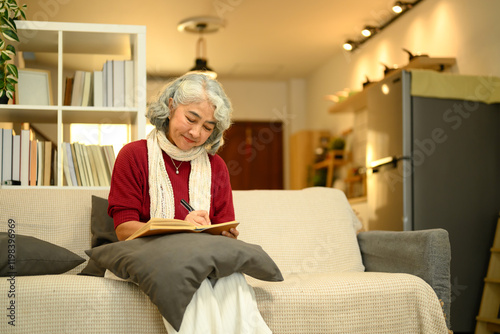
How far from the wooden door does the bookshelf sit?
5.68 metres

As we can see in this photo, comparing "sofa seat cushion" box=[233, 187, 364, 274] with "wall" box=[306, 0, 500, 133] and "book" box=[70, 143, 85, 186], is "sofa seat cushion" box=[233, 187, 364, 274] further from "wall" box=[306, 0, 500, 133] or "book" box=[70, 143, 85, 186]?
"wall" box=[306, 0, 500, 133]

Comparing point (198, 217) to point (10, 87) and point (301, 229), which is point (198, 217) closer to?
point (301, 229)

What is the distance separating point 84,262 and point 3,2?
1.26m

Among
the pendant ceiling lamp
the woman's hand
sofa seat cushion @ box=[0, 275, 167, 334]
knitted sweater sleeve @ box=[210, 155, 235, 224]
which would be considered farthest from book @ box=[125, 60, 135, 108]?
the pendant ceiling lamp

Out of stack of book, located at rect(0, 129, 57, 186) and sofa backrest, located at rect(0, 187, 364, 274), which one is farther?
stack of book, located at rect(0, 129, 57, 186)

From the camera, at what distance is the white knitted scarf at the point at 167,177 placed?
2117 millimetres

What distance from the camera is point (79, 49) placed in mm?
3191

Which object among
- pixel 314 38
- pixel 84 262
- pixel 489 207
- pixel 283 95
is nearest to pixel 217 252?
pixel 84 262

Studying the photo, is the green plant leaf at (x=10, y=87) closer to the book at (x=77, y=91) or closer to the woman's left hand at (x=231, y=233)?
the book at (x=77, y=91)

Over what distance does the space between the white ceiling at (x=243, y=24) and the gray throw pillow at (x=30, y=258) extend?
377cm

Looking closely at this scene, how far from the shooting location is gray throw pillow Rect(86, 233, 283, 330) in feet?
5.27

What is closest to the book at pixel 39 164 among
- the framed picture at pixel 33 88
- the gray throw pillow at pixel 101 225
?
the framed picture at pixel 33 88

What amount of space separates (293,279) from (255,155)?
22.7 ft

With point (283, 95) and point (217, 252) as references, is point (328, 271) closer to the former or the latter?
point (217, 252)
